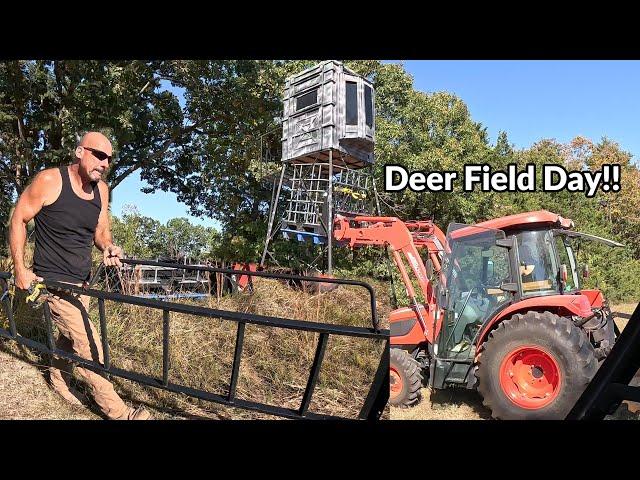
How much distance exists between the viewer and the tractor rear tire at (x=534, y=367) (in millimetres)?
1987

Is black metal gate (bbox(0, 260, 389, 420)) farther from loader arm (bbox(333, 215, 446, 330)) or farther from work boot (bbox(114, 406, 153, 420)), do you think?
loader arm (bbox(333, 215, 446, 330))

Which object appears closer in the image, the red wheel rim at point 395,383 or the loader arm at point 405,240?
the red wheel rim at point 395,383

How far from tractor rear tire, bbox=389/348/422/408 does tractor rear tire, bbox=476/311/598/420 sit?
28 cm

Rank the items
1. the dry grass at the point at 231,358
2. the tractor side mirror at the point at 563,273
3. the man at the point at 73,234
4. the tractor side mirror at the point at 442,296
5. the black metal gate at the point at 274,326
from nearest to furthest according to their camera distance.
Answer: the black metal gate at the point at 274,326
the man at the point at 73,234
the tractor side mirror at the point at 563,273
the tractor side mirror at the point at 442,296
the dry grass at the point at 231,358

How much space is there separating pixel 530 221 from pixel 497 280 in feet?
1.03

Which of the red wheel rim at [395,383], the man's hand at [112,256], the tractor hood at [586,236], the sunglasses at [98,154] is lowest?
the red wheel rim at [395,383]

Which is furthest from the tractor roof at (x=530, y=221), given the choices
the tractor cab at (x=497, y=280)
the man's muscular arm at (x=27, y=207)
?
the man's muscular arm at (x=27, y=207)

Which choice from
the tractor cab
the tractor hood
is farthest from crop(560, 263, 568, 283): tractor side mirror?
the tractor hood

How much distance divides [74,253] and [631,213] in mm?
2518

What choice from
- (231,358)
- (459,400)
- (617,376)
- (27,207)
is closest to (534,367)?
(459,400)

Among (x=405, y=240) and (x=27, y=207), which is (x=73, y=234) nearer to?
(x=27, y=207)

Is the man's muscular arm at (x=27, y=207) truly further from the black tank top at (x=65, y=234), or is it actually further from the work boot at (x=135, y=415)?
the work boot at (x=135, y=415)

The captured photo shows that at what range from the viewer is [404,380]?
7.36 ft

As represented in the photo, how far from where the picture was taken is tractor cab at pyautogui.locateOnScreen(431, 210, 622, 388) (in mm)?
2162
